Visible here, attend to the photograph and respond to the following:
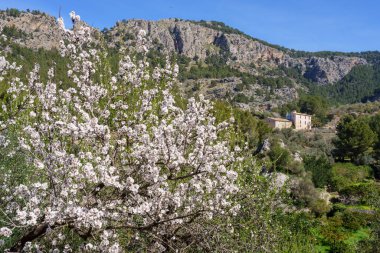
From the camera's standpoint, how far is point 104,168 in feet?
16.5

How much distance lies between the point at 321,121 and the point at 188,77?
2129 inches

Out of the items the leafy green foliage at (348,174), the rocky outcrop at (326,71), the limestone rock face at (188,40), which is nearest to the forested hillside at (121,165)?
the leafy green foliage at (348,174)

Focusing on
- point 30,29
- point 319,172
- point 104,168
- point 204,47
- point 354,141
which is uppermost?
point 204,47

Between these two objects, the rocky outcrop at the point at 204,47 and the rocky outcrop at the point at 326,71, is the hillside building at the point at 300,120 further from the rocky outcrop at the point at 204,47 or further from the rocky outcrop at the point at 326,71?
the rocky outcrop at the point at 326,71

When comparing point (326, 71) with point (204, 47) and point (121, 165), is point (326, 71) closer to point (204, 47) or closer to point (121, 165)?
point (204, 47)

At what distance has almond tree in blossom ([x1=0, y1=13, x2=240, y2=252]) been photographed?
200 inches

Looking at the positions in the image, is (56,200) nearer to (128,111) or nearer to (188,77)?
(128,111)

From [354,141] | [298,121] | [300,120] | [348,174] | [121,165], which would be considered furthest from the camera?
[300,120]

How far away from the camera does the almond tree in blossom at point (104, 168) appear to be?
5078 millimetres

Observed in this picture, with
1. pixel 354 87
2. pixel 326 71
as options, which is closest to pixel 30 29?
pixel 354 87

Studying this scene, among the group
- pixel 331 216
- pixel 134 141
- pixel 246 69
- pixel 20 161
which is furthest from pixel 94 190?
pixel 246 69

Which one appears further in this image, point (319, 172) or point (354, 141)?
point (354, 141)

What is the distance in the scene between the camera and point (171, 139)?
627cm

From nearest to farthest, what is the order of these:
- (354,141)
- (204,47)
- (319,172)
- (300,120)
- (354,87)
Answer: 1. (319,172)
2. (354,141)
3. (300,120)
4. (354,87)
5. (204,47)
